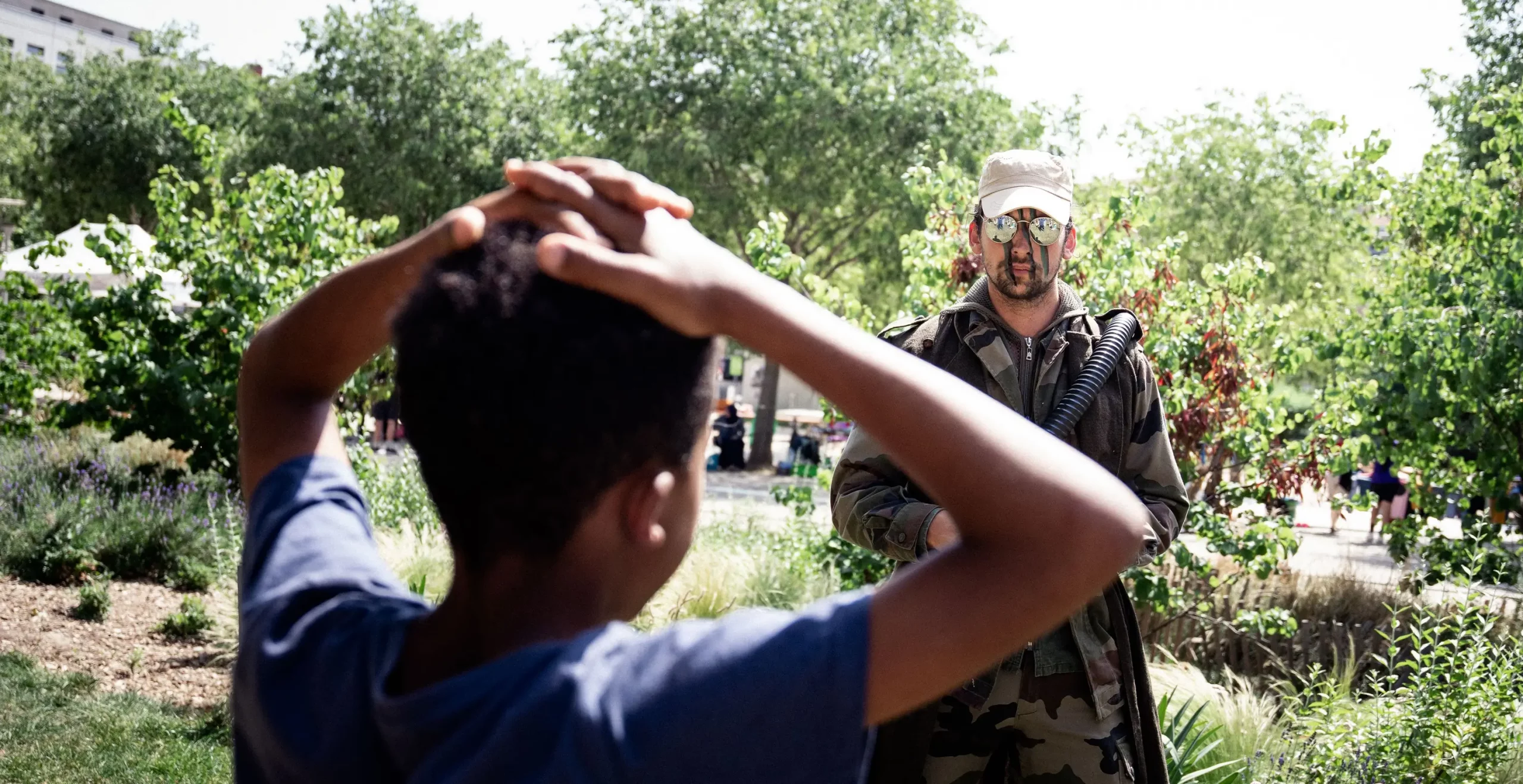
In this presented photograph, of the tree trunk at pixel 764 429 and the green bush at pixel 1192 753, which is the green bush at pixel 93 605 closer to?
the green bush at pixel 1192 753

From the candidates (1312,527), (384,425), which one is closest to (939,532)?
(1312,527)

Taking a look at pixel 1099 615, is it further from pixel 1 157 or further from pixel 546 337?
pixel 1 157

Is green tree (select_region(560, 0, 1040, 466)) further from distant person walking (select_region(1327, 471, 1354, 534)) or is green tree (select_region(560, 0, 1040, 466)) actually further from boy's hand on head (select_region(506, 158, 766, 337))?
boy's hand on head (select_region(506, 158, 766, 337))

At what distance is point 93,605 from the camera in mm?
7898

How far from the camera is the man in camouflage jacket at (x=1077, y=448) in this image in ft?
10.1

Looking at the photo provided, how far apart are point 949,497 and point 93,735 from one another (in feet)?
19.4

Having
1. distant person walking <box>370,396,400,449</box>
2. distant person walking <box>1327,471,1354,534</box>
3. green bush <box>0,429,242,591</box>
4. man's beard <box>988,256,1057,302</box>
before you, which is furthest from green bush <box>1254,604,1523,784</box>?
distant person walking <box>370,396,400,449</box>

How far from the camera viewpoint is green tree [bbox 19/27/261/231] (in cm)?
3588

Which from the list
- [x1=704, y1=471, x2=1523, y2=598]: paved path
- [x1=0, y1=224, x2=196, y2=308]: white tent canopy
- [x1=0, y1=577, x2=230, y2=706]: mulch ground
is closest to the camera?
[x1=0, y1=577, x2=230, y2=706]: mulch ground

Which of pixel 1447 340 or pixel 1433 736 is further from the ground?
pixel 1447 340

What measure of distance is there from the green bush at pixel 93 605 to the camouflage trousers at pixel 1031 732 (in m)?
6.44

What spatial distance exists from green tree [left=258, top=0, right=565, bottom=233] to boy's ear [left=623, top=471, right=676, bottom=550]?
27.3 metres

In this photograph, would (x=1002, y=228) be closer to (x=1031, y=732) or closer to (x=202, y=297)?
(x=1031, y=732)

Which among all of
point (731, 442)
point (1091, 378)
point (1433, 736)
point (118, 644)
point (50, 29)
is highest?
point (50, 29)
